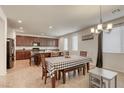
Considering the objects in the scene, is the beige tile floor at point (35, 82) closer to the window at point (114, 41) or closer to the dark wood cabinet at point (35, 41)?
the window at point (114, 41)

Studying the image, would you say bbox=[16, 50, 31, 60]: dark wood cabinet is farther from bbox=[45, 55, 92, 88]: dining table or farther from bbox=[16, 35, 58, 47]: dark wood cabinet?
bbox=[45, 55, 92, 88]: dining table

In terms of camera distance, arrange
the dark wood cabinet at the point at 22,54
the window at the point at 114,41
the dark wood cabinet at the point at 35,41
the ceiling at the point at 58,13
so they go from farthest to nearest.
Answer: the dark wood cabinet at the point at 35,41, the dark wood cabinet at the point at 22,54, the window at the point at 114,41, the ceiling at the point at 58,13

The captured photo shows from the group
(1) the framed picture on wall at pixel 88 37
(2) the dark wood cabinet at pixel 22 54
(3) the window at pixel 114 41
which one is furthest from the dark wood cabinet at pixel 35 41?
(3) the window at pixel 114 41

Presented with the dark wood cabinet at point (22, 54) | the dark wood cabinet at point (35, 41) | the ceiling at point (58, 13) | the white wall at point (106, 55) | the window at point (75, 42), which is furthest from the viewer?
the dark wood cabinet at point (35, 41)

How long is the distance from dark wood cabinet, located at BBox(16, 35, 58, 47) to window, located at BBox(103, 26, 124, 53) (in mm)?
6190

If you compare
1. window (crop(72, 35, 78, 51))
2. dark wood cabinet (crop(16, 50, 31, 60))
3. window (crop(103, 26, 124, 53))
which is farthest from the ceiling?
dark wood cabinet (crop(16, 50, 31, 60))

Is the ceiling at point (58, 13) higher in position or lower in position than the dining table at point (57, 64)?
higher

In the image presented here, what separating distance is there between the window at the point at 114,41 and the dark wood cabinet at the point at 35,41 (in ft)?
20.3

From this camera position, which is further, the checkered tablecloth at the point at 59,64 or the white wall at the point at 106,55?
the white wall at the point at 106,55

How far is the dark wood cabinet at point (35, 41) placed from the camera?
28.7 ft

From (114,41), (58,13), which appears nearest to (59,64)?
(58,13)

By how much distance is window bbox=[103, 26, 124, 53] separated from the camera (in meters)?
4.44
